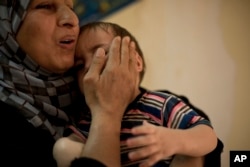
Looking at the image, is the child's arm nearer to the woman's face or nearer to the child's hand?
the child's hand

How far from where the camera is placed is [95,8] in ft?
6.69

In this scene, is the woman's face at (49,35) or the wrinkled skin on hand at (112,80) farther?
the woman's face at (49,35)

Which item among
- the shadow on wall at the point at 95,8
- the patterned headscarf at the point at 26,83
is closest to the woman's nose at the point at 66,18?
the patterned headscarf at the point at 26,83

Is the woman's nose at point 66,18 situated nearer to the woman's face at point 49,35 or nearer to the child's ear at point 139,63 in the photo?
the woman's face at point 49,35

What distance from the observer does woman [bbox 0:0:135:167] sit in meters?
0.89

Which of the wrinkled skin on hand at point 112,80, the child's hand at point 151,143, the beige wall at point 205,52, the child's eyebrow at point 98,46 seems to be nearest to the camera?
the child's hand at point 151,143

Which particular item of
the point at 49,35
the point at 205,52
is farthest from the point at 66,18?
the point at 205,52

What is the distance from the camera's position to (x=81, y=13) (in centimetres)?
197

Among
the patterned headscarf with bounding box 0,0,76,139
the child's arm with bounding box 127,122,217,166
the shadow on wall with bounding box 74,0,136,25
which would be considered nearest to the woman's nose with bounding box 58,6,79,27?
the patterned headscarf with bounding box 0,0,76,139

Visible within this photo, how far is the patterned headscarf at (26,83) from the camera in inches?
40.1

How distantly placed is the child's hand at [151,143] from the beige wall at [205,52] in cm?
150

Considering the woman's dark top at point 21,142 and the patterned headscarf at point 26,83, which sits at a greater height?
the patterned headscarf at point 26,83

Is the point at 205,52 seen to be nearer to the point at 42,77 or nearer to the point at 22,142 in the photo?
the point at 42,77

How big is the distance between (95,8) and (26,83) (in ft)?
3.62
